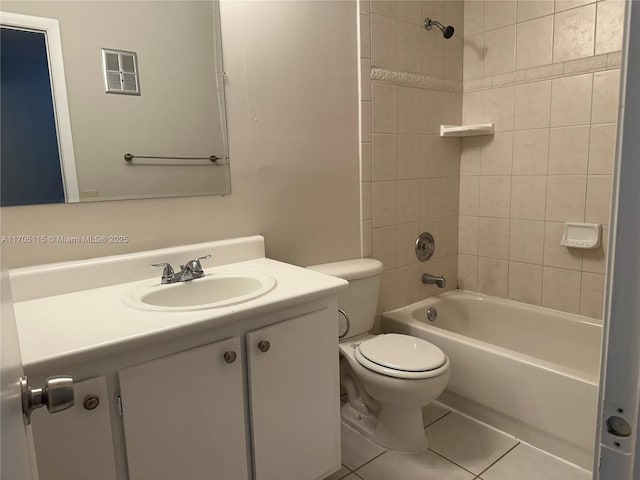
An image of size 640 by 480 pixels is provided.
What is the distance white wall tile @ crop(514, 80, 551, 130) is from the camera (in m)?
2.22

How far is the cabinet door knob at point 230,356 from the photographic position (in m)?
1.19

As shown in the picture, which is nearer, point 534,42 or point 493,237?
point 534,42

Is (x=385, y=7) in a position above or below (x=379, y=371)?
above

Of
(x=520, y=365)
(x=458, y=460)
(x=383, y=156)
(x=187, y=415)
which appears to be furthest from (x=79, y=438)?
(x=383, y=156)

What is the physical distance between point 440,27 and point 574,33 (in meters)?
0.61

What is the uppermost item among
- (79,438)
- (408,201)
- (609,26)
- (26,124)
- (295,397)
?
(609,26)

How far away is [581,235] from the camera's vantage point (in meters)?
2.16

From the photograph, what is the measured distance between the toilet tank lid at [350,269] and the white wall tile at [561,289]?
959 millimetres

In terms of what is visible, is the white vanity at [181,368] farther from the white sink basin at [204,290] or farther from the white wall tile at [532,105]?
the white wall tile at [532,105]

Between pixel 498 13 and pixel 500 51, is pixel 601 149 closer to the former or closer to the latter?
pixel 500 51

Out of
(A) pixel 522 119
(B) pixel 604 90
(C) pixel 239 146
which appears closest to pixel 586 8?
(B) pixel 604 90

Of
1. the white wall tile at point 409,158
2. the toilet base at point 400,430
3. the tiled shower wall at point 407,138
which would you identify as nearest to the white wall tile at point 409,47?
the tiled shower wall at point 407,138

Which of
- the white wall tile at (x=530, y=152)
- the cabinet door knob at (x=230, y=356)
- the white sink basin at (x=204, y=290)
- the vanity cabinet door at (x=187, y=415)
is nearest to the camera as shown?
the vanity cabinet door at (x=187, y=415)

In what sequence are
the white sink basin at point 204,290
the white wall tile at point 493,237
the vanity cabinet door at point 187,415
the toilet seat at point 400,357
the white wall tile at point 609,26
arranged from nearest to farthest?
the vanity cabinet door at point 187,415
the white sink basin at point 204,290
the toilet seat at point 400,357
the white wall tile at point 609,26
the white wall tile at point 493,237
